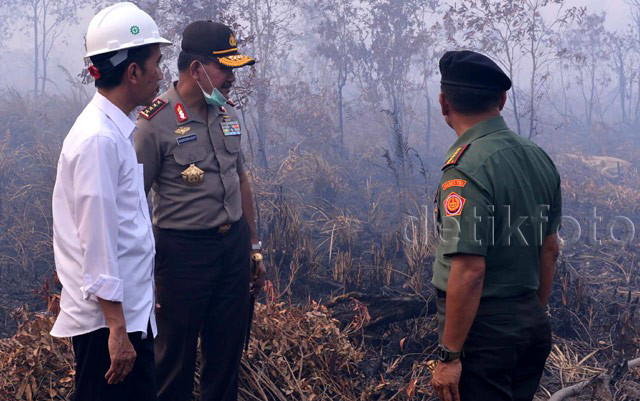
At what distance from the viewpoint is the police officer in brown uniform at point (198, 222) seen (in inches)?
115

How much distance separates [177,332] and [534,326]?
63.0 inches

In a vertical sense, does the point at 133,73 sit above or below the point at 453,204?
above

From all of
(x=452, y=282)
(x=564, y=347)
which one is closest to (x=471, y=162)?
(x=452, y=282)

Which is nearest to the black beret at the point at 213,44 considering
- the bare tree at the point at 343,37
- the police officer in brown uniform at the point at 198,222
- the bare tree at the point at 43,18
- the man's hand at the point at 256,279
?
the police officer in brown uniform at the point at 198,222

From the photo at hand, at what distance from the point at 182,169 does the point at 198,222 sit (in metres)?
0.26

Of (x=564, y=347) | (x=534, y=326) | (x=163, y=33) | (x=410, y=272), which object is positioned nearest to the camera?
(x=534, y=326)

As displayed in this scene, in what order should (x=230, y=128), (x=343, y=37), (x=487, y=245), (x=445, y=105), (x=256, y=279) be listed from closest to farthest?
(x=487, y=245)
(x=445, y=105)
(x=230, y=128)
(x=256, y=279)
(x=343, y=37)

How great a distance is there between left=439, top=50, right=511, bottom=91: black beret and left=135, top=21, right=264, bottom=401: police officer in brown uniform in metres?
1.21

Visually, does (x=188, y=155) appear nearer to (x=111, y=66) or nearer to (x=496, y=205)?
(x=111, y=66)

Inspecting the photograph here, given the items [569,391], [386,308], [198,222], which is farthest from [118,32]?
[569,391]

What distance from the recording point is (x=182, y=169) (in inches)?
116

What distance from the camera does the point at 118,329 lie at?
2.03 m

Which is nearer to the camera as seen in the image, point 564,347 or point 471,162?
point 471,162

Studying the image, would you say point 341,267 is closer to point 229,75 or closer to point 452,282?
point 229,75
